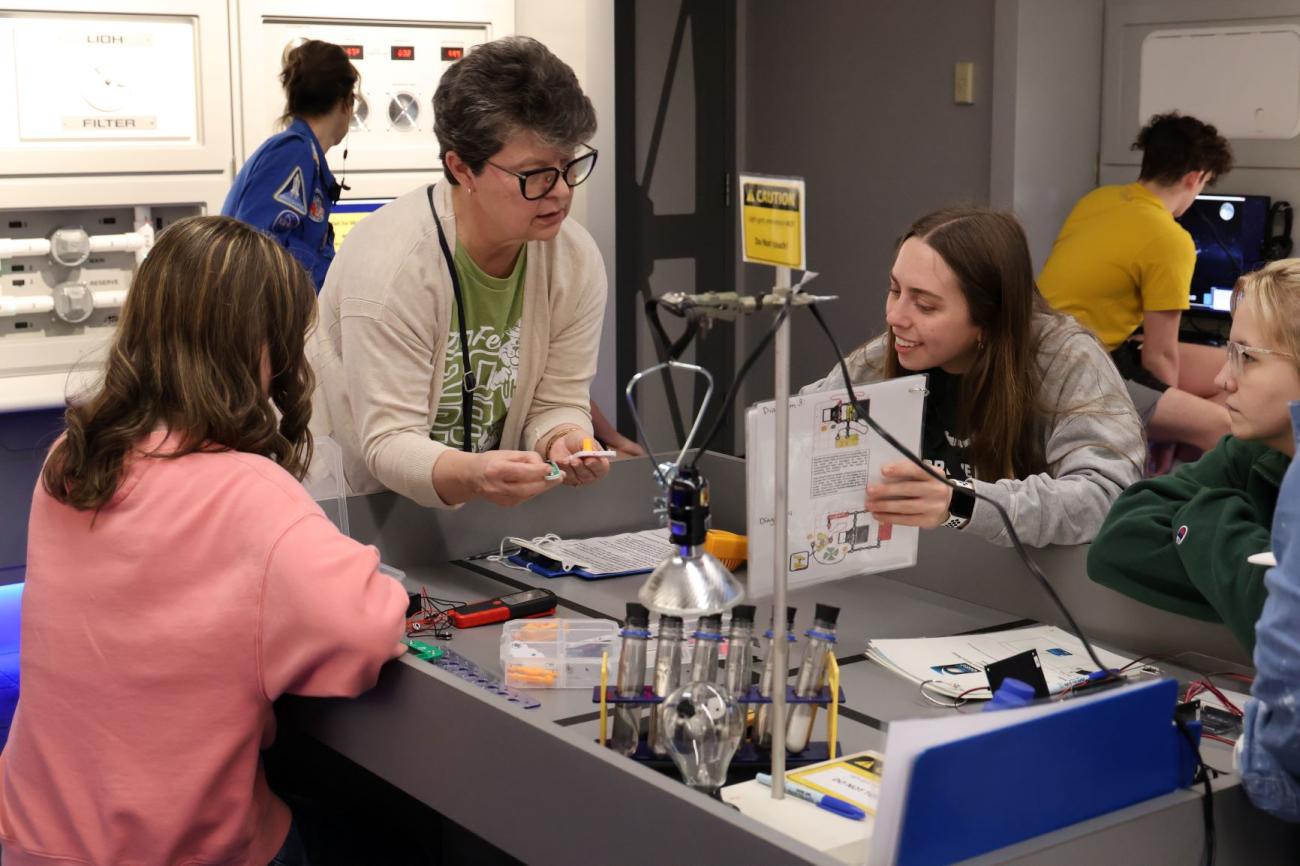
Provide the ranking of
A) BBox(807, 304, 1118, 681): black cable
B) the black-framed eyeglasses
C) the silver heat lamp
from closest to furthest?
the silver heat lamp, BBox(807, 304, 1118, 681): black cable, the black-framed eyeglasses

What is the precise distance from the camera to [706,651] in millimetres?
1525

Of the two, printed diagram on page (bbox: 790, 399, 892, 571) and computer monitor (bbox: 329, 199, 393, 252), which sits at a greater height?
computer monitor (bbox: 329, 199, 393, 252)

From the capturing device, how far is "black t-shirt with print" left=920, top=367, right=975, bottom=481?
95.5 inches

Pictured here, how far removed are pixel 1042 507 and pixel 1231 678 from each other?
0.38 meters

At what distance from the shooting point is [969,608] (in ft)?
7.11

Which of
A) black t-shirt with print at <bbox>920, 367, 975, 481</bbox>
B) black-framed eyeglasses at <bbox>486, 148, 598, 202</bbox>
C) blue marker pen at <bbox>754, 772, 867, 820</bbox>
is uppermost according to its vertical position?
black-framed eyeglasses at <bbox>486, 148, 598, 202</bbox>

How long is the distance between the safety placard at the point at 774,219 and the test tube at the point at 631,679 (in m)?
0.41

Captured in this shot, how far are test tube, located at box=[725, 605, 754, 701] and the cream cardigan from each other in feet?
2.73

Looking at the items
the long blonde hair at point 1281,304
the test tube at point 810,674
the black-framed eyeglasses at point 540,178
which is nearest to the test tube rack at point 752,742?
the test tube at point 810,674

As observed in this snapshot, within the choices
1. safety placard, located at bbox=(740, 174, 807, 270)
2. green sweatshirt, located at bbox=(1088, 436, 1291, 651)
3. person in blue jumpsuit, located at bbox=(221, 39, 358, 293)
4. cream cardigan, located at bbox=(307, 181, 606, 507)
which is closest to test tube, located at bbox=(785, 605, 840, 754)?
safety placard, located at bbox=(740, 174, 807, 270)

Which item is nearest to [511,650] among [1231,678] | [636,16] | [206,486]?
[206,486]

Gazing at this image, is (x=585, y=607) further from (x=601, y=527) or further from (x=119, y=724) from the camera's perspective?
(x=119, y=724)

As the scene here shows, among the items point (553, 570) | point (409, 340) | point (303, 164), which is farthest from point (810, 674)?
point (303, 164)

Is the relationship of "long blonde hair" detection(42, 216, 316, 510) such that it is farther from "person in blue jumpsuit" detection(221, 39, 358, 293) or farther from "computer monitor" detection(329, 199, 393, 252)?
"computer monitor" detection(329, 199, 393, 252)
